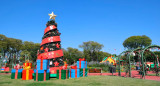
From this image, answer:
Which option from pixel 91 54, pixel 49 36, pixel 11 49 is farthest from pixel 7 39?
pixel 49 36

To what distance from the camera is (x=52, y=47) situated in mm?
14633

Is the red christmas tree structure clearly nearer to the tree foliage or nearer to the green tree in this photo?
the tree foliage

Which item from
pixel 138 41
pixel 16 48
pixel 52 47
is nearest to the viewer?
pixel 52 47

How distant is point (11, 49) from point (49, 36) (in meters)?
44.6

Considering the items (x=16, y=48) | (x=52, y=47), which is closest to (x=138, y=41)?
(x=16, y=48)

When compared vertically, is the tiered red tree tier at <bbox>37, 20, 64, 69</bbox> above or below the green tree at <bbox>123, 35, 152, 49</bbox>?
below

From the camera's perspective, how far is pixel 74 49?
65.8m

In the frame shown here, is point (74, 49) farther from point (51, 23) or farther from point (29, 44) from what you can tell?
point (51, 23)

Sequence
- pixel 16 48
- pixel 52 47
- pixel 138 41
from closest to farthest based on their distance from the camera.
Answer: pixel 52 47, pixel 16 48, pixel 138 41

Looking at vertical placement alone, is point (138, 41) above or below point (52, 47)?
above

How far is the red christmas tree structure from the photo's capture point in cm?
1423

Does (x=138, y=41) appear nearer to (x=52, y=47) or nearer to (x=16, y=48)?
(x=16, y=48)

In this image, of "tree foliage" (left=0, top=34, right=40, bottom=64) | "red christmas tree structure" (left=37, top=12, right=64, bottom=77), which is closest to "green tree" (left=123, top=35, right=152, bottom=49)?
"tree foliage" (left=0, top=34, right=40, bottom=64)

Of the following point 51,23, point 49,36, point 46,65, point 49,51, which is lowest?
point 46,65
